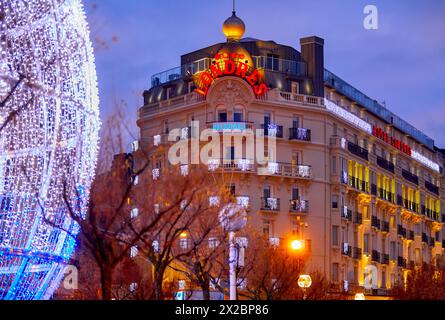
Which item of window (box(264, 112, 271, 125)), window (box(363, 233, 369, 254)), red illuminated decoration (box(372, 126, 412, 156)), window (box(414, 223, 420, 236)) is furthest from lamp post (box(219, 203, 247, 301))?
window (box(414, 223, 420, 236))

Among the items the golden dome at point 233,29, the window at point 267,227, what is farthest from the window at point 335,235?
the golden dome at point 233,29

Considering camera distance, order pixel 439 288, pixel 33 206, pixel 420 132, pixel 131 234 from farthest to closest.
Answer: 1. pixel 420 132
2. pixel 439 288
3. pixel 131 234
4. pixel 33 206

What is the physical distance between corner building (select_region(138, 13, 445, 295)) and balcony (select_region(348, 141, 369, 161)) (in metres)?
0.07

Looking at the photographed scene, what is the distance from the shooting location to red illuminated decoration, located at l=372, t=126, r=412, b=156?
83.6 m

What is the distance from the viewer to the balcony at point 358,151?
77438 mm

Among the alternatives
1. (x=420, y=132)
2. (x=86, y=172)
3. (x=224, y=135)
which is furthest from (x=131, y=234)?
(x=420, y=132)

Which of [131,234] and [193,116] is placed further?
[193,116]

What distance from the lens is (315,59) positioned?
7556 centimetres

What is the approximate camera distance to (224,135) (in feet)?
229

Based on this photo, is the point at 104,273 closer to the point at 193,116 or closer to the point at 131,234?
the point at 131,234

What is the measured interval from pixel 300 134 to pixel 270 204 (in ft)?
17.0

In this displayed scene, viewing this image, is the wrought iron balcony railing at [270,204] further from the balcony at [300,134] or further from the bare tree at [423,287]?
the bare tree at [423,287]

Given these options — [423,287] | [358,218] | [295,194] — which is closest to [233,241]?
[423,287]
